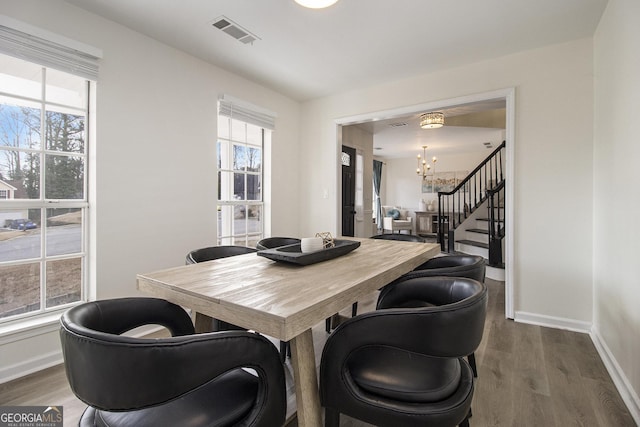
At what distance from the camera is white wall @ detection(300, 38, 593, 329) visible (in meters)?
2.62

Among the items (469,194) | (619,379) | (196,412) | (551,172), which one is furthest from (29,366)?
(469,194)

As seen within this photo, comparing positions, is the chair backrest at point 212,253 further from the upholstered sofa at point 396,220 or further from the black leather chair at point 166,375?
the upholstered sofa at point 396,220

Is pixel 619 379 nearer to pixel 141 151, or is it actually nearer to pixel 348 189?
pixel 141 151

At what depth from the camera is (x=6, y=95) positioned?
1961 mm

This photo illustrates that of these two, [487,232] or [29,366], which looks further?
[487,232]

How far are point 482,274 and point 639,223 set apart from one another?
0.85 m

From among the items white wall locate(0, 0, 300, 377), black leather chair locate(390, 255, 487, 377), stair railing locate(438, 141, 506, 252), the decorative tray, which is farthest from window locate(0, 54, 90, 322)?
stair railing locate(438, 141, 506, 252)

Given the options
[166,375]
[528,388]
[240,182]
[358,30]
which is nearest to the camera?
[166,375]

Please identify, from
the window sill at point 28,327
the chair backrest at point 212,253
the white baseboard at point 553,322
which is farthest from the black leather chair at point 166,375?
the white baseboard at point 553,322

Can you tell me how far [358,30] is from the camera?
2465 millimetres

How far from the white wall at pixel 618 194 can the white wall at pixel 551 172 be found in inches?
4.3

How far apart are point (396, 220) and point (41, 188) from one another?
8462 mm

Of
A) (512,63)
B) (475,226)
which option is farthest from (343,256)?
(475,226)

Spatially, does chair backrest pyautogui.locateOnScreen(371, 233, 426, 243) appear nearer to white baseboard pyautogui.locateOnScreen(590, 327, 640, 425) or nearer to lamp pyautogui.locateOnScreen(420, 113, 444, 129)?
white baseboard pyautogui.locateOnScreen(590, 327, 640, 425)
